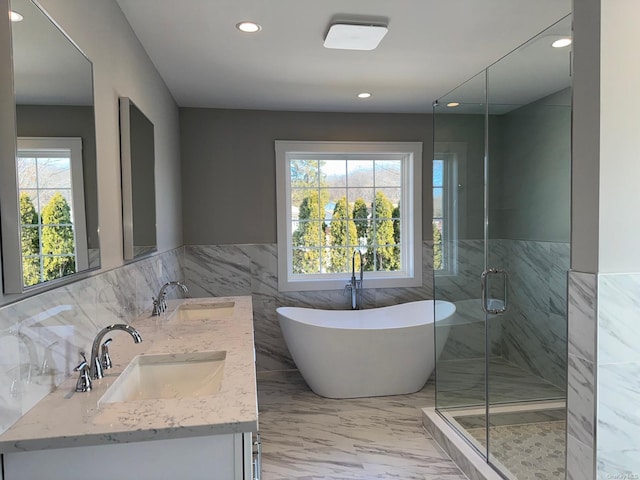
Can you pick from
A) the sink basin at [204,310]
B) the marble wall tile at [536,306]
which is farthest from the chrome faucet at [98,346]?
the marble wall tile at [536,306]

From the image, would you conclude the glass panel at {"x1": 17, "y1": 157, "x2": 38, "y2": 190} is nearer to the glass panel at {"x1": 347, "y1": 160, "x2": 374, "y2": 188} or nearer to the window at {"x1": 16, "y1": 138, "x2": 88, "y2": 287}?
the window at {"x1": 16, "y1": 138, "x2": 88, "y2": 287}

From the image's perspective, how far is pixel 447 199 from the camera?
345 cm

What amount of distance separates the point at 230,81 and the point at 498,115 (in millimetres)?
1975

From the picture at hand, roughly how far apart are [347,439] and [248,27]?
2.55 meters

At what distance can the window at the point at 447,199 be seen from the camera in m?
3.29

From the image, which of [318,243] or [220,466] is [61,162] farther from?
[318,243]

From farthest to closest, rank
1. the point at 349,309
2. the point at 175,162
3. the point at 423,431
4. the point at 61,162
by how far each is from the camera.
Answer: the point at 349,309 → the point at 175,162 → the point at 423,431 → the point at 61,162

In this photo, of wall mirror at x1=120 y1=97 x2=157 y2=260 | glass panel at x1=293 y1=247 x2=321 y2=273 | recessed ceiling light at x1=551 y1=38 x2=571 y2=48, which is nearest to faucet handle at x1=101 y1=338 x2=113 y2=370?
wall mirror at x1=120 y1=97 x2=157 y2=260

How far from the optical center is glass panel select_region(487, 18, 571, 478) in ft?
8.13

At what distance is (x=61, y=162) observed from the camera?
54.0 inches

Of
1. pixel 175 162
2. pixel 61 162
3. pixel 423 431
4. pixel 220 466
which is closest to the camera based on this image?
pixel 220 466

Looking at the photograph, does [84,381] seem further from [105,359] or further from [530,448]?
[530,448]

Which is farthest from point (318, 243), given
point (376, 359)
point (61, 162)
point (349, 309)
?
point (61, 162)

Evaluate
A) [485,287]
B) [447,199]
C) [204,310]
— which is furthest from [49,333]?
[447,199]
